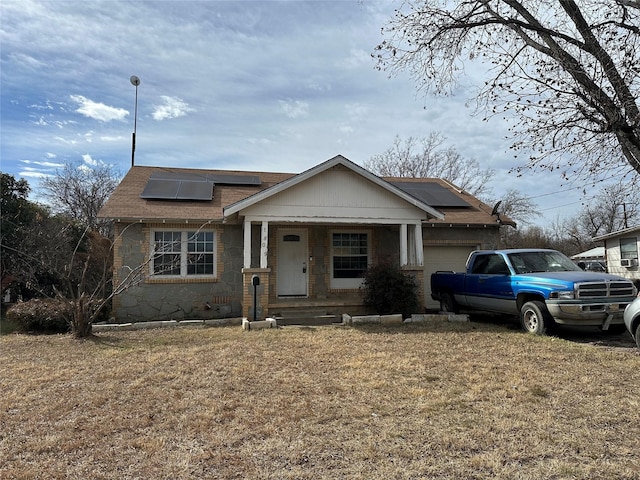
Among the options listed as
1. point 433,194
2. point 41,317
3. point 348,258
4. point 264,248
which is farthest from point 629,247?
point 41,317

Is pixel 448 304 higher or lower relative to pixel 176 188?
lower

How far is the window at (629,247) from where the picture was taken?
23.0 m

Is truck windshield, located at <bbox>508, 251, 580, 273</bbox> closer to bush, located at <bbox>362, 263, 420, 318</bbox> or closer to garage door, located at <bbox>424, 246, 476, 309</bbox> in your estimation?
bush, located at <bbox>362, 263, 420, 318</bbox>

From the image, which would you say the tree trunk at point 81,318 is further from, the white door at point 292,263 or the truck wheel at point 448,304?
the truck wheel at point 448,304

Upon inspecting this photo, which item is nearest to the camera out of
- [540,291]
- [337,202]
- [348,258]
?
[540,291]

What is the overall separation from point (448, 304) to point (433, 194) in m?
4.88

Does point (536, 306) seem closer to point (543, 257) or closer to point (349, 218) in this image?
point (543, 257)

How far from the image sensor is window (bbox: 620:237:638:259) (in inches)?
906

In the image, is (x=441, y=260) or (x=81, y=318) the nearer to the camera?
(x=81, y=318)

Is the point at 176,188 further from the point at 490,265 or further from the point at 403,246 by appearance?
the point at 490,265

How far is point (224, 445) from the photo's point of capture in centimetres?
388

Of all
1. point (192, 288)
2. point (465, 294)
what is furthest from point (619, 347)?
point (192, 288)

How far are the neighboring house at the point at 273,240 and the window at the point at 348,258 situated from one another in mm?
33

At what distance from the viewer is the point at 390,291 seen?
1151 centimetres
